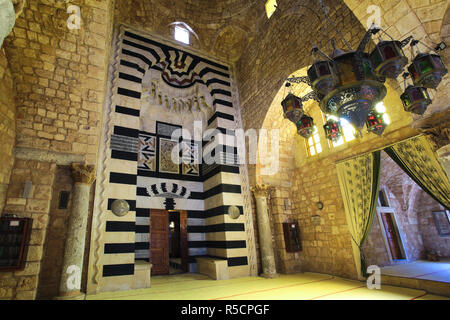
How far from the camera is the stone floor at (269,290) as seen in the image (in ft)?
12.8

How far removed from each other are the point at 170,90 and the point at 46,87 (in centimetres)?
419

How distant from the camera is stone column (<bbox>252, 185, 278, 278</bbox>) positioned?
19.8ft

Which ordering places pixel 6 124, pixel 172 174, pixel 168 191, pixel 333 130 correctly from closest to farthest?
pixel 333 130
pixel 6 124
pixel 168 191
pixel 172 174

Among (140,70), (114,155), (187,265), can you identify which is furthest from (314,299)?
(140,70)

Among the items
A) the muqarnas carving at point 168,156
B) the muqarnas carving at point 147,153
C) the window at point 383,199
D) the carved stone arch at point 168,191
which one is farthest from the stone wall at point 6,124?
the window at point 383,199

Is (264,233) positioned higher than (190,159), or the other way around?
(190,159)

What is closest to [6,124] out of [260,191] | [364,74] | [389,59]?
[364,74]

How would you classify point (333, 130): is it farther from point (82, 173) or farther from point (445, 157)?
point (82, 173)

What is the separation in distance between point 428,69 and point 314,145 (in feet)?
14.4

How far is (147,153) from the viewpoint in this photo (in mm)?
7258

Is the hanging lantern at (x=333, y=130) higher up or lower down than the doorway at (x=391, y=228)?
higher up

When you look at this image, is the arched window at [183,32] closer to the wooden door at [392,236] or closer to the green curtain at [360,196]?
the green curtain at [360,196]

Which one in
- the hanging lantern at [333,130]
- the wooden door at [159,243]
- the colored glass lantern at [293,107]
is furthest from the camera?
the wooden door at [159,243]

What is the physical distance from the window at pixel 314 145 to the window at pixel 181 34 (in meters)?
5.23
